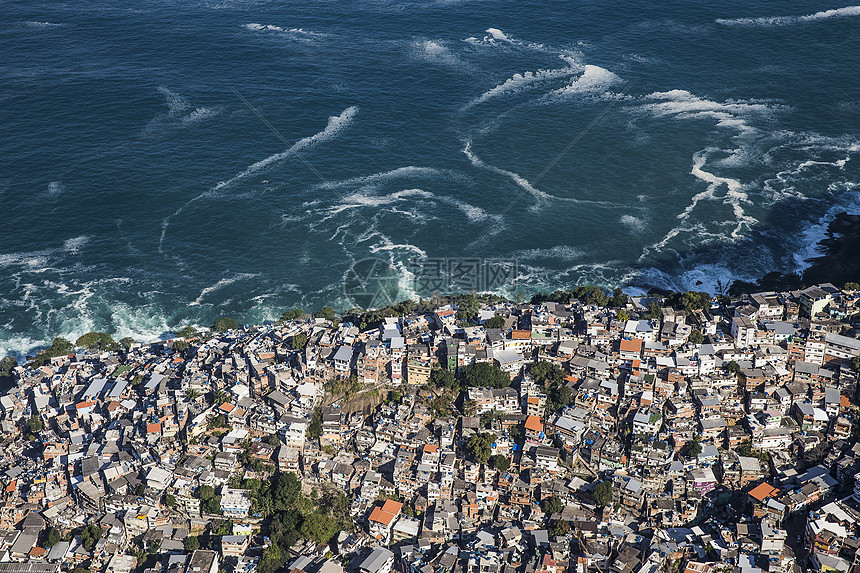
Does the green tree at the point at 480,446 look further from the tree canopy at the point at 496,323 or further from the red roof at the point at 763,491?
the red roof at the point at 763,491

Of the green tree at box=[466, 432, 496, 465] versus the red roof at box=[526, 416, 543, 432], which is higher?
the red roof at box=[526, 416, 543, 432]

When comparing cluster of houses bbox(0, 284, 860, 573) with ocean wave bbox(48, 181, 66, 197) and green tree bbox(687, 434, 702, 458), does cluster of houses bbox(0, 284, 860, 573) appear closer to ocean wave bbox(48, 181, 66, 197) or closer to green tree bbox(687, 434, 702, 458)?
green tree bbox(687, 434, 702, 458)

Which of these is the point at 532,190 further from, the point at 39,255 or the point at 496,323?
the point at 39,255

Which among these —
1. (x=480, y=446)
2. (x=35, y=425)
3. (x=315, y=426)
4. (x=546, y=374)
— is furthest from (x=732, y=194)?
(x=35, y=425)

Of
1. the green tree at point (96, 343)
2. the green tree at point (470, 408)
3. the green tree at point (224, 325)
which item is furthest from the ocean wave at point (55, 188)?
the green tree at point (470, 408)

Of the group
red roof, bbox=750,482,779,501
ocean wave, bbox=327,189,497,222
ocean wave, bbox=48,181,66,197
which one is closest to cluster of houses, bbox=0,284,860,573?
red roof, bbox=750,482,779,501
